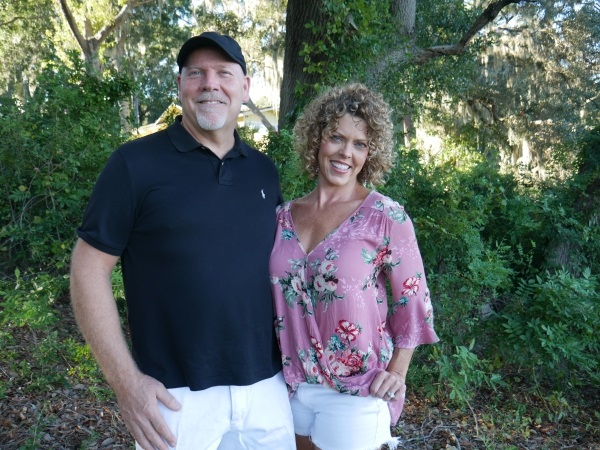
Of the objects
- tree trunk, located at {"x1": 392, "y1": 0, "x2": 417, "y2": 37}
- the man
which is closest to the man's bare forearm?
the man

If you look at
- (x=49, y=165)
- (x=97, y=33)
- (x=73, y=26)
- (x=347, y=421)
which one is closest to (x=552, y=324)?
(x=347, y=421)

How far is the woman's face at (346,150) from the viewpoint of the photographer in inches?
95.3

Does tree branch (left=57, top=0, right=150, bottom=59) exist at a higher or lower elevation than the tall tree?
higher

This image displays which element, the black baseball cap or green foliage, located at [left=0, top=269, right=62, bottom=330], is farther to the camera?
green foliage, located at [left=0, top=269, right=62, bottom=330]

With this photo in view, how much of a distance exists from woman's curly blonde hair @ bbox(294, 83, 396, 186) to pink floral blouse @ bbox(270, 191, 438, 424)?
0.26m

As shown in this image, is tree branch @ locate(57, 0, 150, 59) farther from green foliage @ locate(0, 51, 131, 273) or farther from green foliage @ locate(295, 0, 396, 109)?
green foliage @ locate(295, 0, 396, 109)

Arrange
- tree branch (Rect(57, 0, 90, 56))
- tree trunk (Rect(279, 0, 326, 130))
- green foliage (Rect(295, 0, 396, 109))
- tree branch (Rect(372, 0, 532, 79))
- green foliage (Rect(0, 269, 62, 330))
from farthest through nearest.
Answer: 1. tree branch (Rect(57, 0, 90, 56))
2. tree branch (Rect(372, 0, 532, 79))
3. tree trunk (Rect(279, 0, 326, 130))
4. green foliage (Rect(295, 0, 396, 109))
5. green foliage (Rect(0, 269, 62, 330))

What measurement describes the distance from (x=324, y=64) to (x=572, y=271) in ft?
11.6

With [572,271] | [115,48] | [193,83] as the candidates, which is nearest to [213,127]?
[193,83]

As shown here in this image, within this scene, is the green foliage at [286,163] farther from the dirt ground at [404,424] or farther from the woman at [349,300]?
the dirt ground at [404,424]

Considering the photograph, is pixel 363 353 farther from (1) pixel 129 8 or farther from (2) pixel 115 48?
(2) pixel 115 48

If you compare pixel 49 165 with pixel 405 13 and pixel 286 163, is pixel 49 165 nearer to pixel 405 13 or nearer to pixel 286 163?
pixel 286 163

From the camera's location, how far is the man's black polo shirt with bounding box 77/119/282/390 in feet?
6.56

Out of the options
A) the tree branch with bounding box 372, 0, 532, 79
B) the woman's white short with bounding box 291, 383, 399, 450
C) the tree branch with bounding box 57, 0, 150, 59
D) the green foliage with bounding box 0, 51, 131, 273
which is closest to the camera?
the woman's white short with bounding box 291, 383, 399, 450
